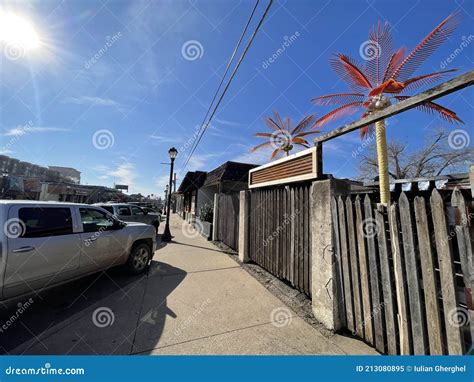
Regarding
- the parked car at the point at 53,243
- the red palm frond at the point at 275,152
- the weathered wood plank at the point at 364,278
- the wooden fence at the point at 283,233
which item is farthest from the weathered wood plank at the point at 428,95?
the red palm frond at the point at 275,152

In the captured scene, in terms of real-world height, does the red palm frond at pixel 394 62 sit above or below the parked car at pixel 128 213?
above

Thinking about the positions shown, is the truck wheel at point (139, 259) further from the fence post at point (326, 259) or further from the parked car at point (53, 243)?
the fence post at point (326, 259)

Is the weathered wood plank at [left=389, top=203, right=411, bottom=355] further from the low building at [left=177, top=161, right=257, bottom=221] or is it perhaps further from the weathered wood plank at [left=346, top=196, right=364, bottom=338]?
the low building at [left=177, top=161, right=257, bottom=221]

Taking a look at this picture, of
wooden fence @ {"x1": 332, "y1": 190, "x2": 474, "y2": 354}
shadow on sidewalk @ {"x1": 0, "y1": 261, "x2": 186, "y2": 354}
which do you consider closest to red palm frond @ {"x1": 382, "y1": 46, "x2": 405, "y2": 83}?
wooden fence @ {"x1": 332, "y1": 190, "x2": 474, "y2": 354}

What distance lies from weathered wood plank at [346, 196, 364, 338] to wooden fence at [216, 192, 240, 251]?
5166mm

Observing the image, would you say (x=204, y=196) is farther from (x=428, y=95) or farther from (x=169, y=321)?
(x=428, y=95)

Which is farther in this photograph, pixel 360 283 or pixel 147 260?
pixel 147 260

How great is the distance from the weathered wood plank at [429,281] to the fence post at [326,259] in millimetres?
1039

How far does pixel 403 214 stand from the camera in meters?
2.27

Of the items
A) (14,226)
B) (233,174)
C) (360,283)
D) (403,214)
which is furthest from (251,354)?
(233,174)

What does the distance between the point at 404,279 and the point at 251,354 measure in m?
1.96

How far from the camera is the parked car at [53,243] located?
2.91m

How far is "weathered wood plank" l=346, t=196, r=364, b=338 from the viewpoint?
2.76 m

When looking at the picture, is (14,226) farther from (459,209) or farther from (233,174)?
(233,174)
